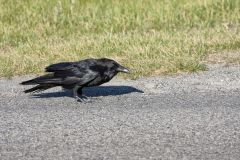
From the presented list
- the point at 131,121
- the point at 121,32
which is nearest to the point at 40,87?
the point at 131,121

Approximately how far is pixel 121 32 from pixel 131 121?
580 cm

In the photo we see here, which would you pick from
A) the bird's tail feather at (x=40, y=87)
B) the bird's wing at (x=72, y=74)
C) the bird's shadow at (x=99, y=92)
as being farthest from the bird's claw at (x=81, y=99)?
the bird's shadow at (x=99, y=92)

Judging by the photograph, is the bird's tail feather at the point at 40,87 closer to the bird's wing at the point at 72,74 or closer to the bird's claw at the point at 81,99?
the bird's wing at the point at 72,74

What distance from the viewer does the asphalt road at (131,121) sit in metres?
5.92

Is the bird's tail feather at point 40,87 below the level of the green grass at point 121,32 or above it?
above

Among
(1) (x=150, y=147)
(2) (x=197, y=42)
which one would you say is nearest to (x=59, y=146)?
(1) (x=150, y=147)

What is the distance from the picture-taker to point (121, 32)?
12484 millimetres

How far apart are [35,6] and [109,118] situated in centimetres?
782

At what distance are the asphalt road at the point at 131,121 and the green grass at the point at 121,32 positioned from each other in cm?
87

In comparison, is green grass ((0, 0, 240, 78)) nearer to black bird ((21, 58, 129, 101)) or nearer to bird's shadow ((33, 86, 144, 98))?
bird's shadow ((33, 86, 144, 98))

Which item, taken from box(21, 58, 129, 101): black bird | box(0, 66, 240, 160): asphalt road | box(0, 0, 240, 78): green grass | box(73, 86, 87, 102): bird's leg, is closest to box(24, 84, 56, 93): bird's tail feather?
box(21, 58, 129, 101): black bird

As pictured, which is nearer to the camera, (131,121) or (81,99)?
(131,121)

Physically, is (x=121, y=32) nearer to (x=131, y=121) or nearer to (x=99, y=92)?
(x=99, y=92)

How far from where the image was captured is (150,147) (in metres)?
5.98
